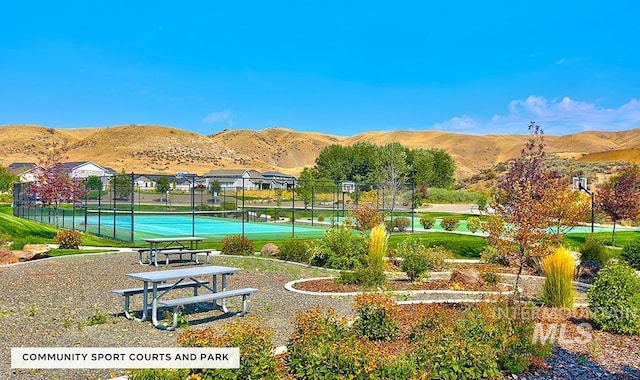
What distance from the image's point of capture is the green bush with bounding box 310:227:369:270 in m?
13.0

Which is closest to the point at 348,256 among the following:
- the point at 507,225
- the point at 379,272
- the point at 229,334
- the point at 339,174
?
the point at 379,272

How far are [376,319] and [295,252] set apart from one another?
8.20 m

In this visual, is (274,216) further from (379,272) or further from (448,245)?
(379,272)

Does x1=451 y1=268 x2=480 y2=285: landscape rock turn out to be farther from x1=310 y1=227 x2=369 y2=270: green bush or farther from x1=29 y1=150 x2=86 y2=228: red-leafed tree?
x1=29 y1=150 x2=86 y2=228: red-leafed tree

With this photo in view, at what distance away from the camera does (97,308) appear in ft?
27.3

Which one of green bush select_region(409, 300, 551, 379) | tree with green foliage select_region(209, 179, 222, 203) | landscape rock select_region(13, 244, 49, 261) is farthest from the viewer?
tree with green foliage select_region(209, 179, 222, 203)

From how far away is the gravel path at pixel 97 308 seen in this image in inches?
230

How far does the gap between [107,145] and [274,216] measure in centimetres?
9789

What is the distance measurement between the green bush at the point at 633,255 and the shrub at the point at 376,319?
31.4 feet

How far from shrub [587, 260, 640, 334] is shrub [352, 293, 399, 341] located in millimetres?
2835

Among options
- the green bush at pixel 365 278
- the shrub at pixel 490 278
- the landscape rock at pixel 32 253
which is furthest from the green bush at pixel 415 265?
the landscape rock at pixel 32 253

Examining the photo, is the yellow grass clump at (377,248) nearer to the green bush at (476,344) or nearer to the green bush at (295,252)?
the green bush at (295,252)

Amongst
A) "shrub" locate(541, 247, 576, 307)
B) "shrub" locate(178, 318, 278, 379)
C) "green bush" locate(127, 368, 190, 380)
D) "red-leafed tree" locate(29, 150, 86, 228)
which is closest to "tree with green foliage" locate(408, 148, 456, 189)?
"red-leafed tree" locate(29, 150, 86, 228)

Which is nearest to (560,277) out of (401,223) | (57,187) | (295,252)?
(295,252)
